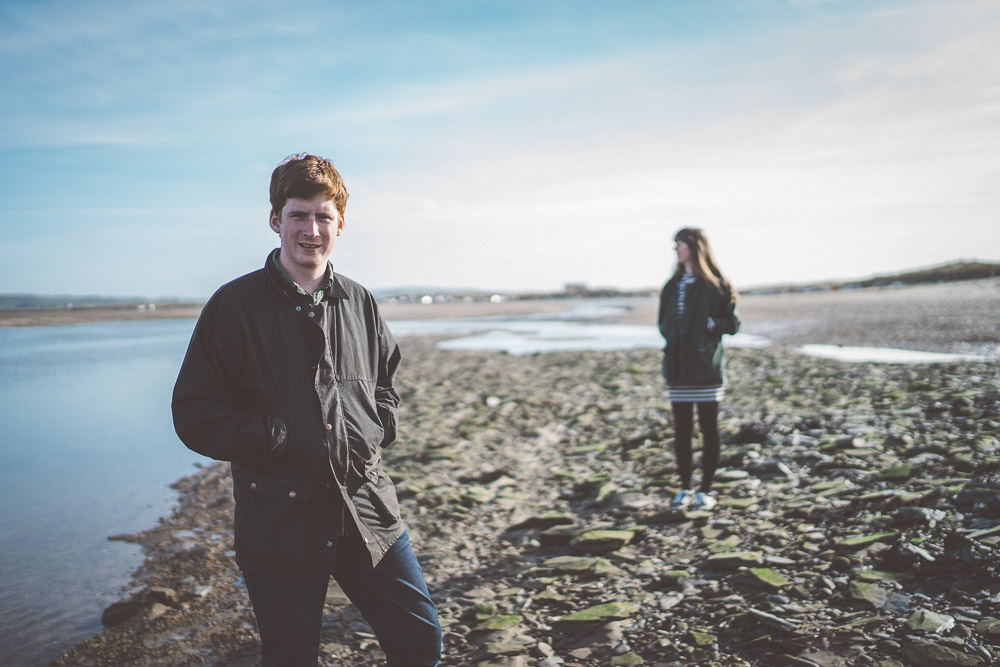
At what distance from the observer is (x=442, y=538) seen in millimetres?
6684

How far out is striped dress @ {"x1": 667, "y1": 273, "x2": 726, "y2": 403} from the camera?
651 cm

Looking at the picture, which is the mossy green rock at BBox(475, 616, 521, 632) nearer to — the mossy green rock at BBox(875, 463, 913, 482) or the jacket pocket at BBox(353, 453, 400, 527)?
the jacket pocket at BBox(353, 453, 400, 527)

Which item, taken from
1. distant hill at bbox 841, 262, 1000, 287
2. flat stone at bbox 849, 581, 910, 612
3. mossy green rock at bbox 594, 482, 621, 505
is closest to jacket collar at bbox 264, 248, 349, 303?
flat stone at bbox 849, 581, 910, 612

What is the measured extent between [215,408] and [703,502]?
5.27 metres

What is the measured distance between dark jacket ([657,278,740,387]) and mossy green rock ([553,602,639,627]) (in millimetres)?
2524

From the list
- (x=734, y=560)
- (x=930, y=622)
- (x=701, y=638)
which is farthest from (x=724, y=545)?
(x=930, y=622)

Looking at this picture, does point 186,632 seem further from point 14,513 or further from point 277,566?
point 14,513

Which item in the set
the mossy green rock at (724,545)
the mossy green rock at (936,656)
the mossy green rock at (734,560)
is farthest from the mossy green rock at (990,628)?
the mossy green rock at (724,545)

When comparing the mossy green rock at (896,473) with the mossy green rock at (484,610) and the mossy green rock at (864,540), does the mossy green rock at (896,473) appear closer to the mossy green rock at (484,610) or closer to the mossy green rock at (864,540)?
the mossy green rock at (864,540)

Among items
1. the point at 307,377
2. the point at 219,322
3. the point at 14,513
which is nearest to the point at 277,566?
the point at 307,377

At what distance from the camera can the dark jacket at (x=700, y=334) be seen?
646 centimetres

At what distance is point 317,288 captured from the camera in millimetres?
2955

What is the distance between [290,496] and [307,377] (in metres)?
0.50

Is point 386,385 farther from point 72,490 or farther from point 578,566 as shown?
point 72,490
